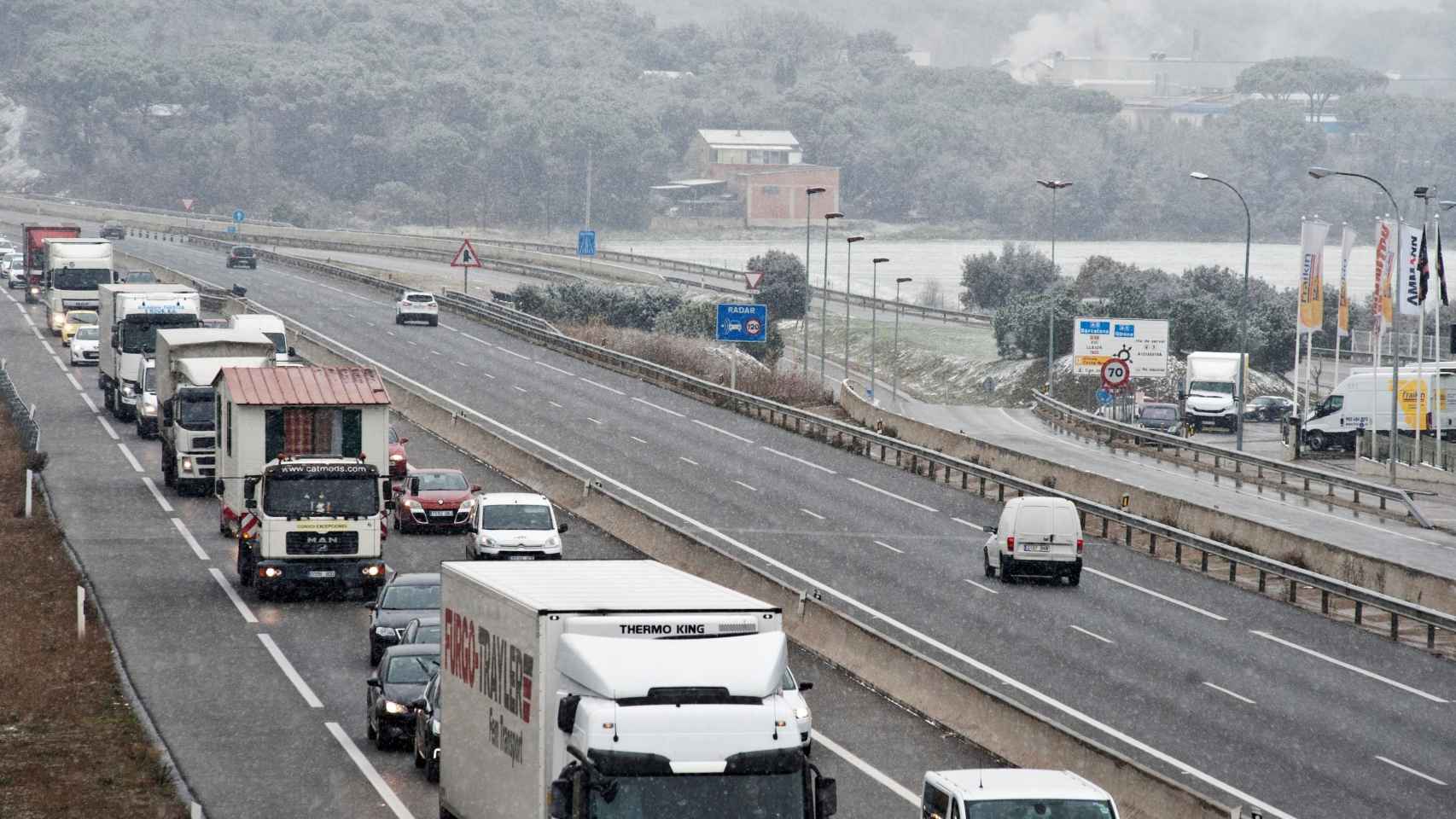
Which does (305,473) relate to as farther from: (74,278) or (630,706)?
(74,278)

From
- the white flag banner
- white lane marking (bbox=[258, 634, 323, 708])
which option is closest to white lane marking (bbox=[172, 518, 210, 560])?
white lane marking (bbox=[258, 634, 323, 708])

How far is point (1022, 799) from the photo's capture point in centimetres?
1734

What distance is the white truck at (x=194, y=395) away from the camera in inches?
1827

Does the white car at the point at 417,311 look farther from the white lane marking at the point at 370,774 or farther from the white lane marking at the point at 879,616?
the white lane marking at the point at 370,774

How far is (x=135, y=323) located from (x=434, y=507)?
17368mm

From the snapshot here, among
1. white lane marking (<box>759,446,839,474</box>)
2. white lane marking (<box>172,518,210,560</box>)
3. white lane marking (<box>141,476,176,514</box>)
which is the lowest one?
white lane marking (<box>172,518,210,560</box>)

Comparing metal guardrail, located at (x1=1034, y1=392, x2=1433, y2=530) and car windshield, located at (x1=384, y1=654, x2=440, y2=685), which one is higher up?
car windshield, located at (x1=384, y1=654, x2=440, y2=685)

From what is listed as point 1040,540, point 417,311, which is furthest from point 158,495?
point 417,311

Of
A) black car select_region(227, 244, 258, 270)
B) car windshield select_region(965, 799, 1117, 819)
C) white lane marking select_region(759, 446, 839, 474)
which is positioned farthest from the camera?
black car select_region(227, 244, 258, 270)

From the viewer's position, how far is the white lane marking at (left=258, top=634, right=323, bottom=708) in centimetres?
2855

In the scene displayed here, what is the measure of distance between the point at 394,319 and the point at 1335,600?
5801cm

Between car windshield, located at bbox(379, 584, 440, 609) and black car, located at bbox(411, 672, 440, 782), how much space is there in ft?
21.7

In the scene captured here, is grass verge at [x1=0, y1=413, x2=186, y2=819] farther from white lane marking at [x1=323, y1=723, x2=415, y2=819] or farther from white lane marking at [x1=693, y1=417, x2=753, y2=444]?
white lane marking at [x1=693, y1=417, x2=753, y2=444]

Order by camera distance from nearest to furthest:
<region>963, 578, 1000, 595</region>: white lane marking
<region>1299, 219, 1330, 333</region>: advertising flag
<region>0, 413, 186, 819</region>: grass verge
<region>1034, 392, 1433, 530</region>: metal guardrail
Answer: <region>0, 413, 186, 819</region>: grass verge, <region>963, 578, 1000, 595</region>: white lane marking, <region>1034, 392, 1433, 530</region>: metal guardrail, <region>1299, 219, 1330, 333</region>: advertising flag
